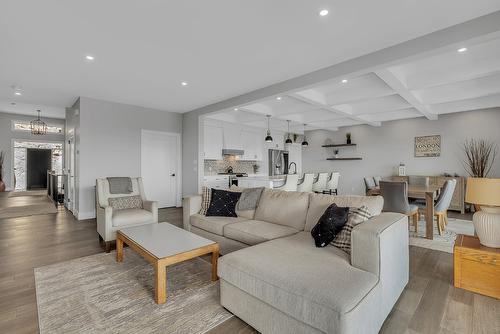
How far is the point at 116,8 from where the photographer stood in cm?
223

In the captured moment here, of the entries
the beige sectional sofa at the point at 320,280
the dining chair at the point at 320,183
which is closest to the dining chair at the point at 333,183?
the dining chair at the point at 320,183

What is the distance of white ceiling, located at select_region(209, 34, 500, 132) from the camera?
3314 mm

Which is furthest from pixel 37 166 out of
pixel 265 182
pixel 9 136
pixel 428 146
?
pixel 428 146

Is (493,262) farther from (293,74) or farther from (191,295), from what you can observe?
(293,74)

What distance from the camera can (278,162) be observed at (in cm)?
915

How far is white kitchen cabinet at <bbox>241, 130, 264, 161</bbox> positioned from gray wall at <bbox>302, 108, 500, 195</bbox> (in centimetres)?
222

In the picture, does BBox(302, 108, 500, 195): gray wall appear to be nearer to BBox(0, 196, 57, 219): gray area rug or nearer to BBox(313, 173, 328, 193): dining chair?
BBox(313, 173, 328, 193): dining chair

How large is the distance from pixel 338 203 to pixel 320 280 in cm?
119

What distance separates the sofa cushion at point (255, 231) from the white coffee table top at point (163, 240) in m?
0.38

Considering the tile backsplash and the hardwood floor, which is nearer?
the hardwood floor

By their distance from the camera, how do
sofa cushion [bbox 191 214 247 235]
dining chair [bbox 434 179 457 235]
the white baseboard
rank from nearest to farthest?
sofa cushion [bbox 191 214 247 235] < dining chair [bbox 434 179 457 235] < the white baseboard

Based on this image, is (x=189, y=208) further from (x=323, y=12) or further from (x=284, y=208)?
(x=323, y=12)

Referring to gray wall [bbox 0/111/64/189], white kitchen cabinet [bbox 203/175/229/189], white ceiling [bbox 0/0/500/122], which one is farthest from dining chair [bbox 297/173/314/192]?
gray wall [bbox 0/111/64/189]

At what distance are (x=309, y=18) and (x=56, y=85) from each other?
4419mm
